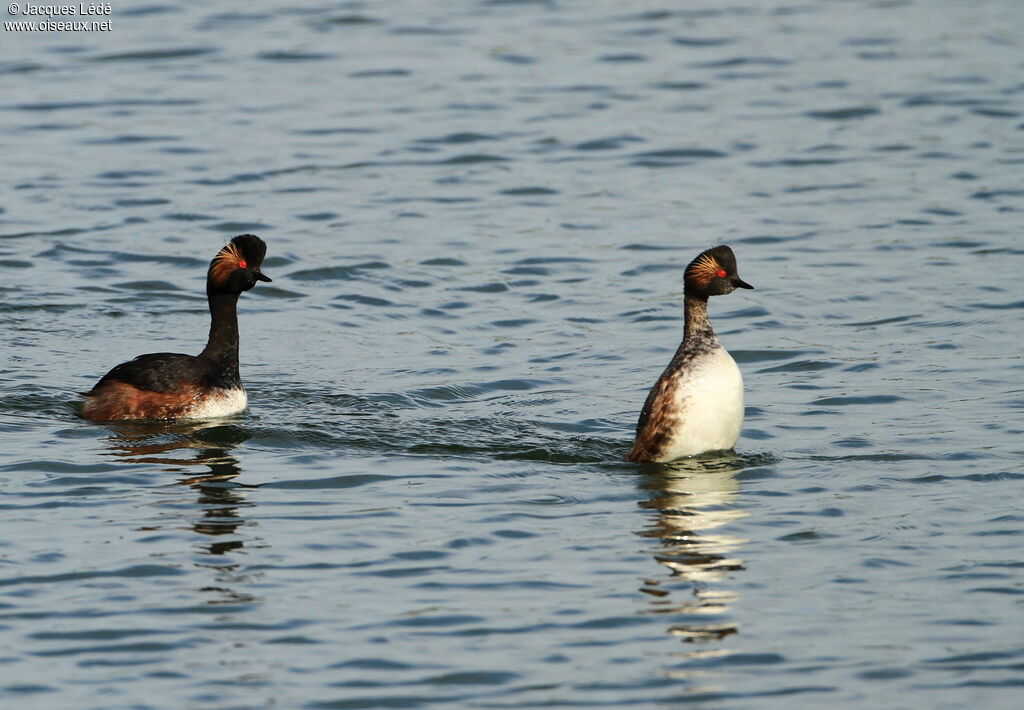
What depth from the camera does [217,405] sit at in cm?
1323

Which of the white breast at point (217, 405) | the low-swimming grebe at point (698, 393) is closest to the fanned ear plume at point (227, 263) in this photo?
the white breast at point (217, 405)

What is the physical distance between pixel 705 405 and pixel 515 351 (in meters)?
4.01

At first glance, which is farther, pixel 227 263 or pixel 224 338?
pixel 227 263

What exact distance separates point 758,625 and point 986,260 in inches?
392

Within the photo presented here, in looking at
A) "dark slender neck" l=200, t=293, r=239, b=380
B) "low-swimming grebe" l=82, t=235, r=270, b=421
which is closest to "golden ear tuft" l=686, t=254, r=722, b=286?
"low-swimming grebe" l=82, t=235, r=270, b=421

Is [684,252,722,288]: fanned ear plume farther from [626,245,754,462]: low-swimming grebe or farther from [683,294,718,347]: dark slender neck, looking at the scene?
[683,294,718,347]: dark slender neck

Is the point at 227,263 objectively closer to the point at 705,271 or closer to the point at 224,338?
the point at 224,338

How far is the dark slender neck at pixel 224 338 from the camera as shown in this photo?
13500 millimetres

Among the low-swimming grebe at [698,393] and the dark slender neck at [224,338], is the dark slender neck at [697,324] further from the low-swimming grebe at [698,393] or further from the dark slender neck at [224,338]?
the dark slender neck at [224,338]

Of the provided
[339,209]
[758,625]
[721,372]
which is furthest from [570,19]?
[758,625]

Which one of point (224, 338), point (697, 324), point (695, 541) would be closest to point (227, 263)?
point (224, 338)

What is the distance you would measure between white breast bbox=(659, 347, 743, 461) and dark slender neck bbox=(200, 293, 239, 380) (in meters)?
3.82

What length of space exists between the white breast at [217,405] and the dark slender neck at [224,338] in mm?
192

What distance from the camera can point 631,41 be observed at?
28.5 metres
